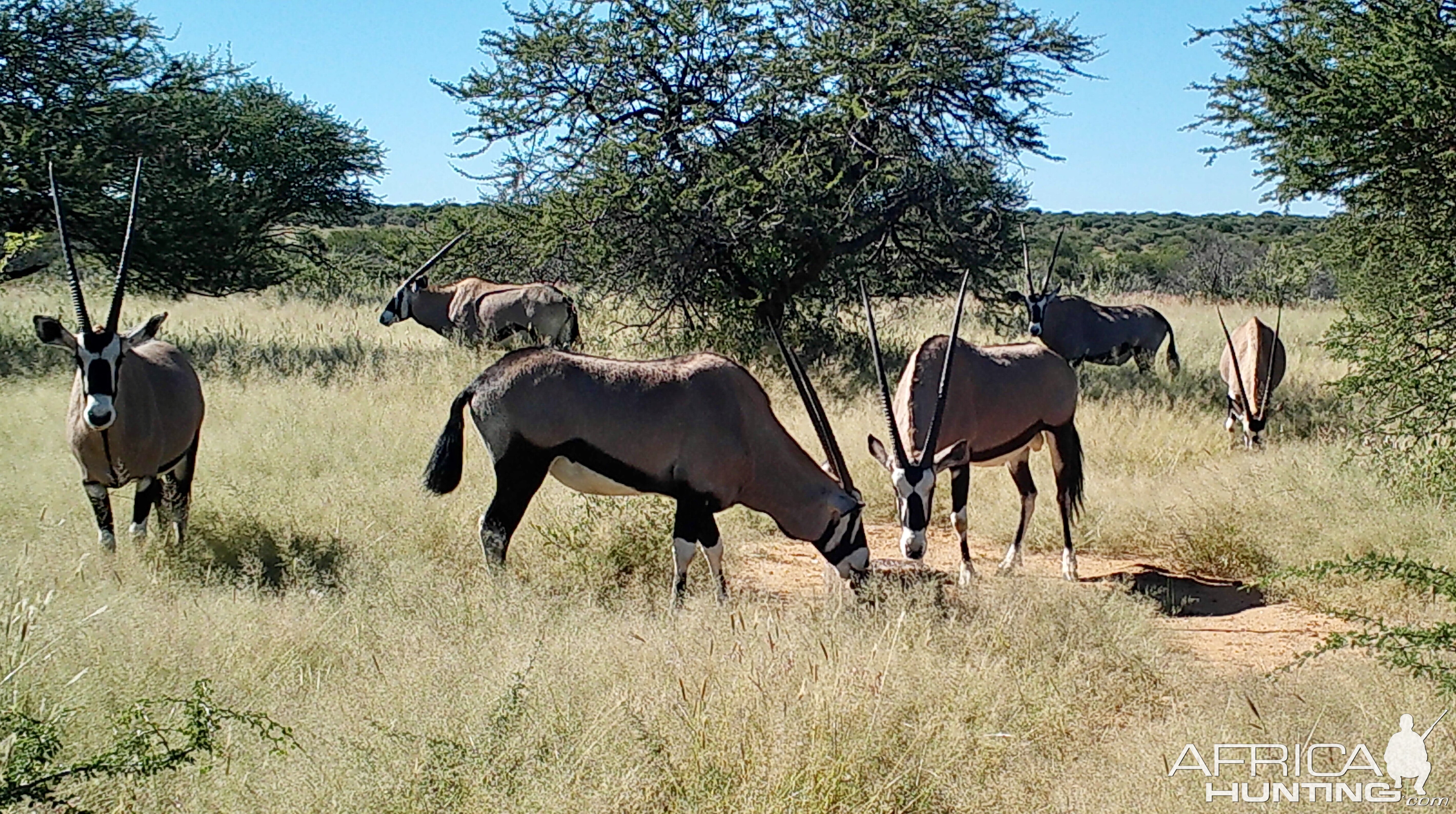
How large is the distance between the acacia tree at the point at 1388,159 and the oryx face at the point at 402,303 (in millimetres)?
11189

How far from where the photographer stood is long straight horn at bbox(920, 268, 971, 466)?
6.67 metres

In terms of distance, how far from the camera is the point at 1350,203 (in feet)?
35.6

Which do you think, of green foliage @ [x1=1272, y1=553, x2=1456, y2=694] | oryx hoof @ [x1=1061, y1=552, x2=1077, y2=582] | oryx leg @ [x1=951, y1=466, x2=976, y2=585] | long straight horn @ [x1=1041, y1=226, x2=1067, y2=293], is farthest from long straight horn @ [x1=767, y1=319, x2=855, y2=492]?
→ long straight horn @ [x1=1041, y1=226, x2=1067, y2=293]

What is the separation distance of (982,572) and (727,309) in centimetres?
778

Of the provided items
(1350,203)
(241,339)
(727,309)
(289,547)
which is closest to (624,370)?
(289,547)

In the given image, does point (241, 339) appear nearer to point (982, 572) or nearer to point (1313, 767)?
point (982, 572)

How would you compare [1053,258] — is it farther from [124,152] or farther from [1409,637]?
[124,152]

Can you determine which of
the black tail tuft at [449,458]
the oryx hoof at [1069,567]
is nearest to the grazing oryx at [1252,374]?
the oryx hoof at [1069,567]

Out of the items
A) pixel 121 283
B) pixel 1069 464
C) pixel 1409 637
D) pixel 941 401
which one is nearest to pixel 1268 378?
pixel 1069 464

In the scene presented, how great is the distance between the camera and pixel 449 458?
6.37 m

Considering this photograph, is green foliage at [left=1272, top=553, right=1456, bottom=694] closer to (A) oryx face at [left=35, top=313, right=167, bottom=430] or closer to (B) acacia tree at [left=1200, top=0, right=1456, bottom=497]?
(B) acacia tree at [left=1200, top=0, right=1456, bottom=497]

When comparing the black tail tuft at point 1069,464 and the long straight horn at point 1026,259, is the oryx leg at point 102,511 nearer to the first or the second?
the black tail tuft at point 1069,464

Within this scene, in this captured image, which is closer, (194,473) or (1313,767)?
(1313,767)

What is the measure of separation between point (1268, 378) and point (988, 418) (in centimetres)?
511
